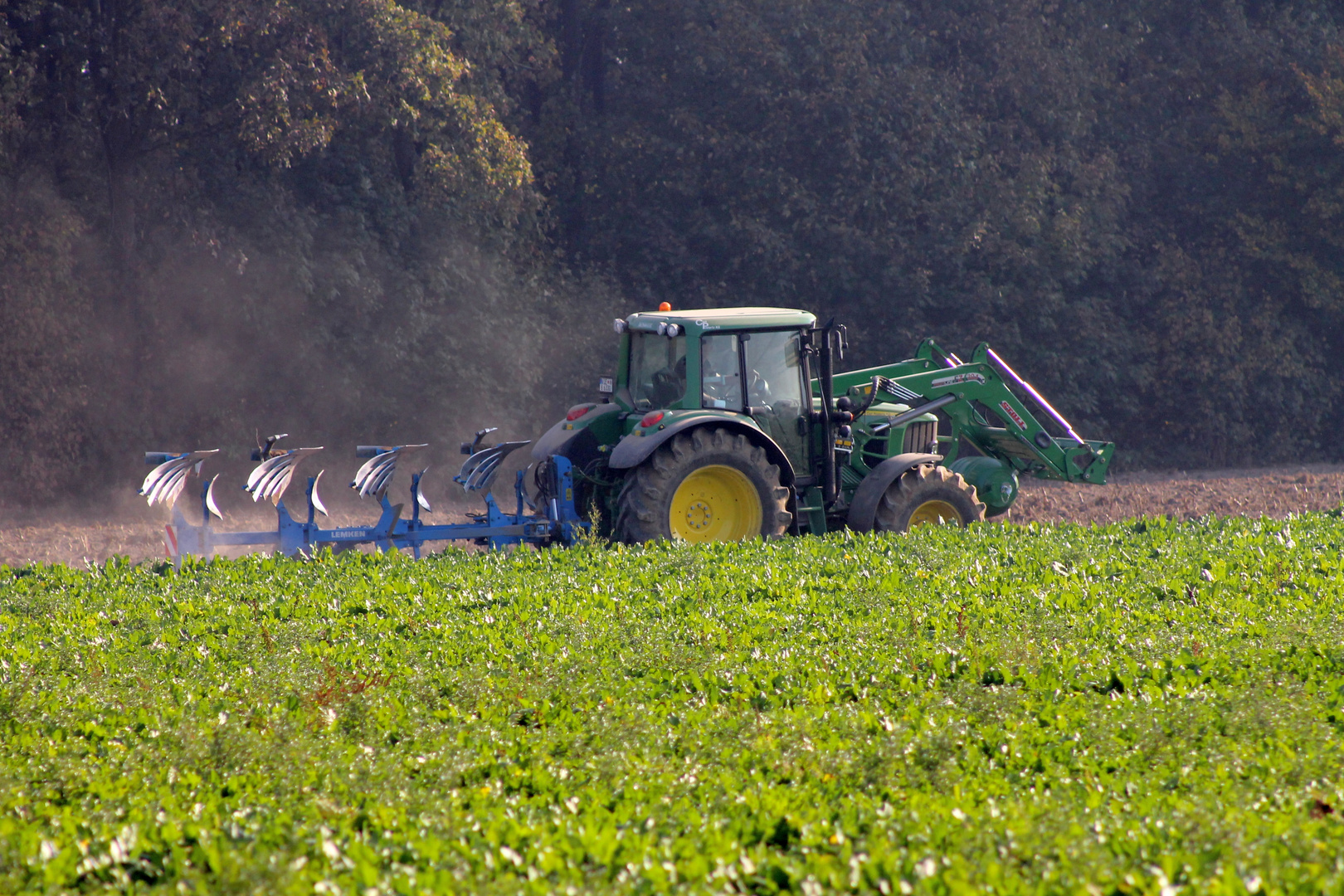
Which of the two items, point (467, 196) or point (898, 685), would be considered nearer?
point (898, 685)

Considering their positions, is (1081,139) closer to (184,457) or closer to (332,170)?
(332,170)

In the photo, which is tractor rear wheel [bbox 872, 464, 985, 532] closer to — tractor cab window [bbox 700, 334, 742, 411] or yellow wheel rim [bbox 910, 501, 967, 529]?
yellow wheel rim [bbox 910, 501, 967, 529]

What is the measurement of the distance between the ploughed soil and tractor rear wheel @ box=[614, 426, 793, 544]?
4979mm

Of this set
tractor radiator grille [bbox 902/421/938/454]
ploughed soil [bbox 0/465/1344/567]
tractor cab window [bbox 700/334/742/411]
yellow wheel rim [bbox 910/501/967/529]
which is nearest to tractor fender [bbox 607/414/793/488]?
tractor cab window [bbox 700/334/742/411]

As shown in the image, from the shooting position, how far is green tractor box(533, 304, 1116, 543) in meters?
10.3

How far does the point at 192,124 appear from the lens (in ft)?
57.4

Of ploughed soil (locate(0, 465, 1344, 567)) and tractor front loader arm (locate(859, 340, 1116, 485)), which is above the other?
tractor front loader arm (locate(859, 340, 1116, 485))

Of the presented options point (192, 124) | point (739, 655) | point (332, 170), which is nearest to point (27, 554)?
point (192, 124)

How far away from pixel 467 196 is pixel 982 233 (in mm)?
9070

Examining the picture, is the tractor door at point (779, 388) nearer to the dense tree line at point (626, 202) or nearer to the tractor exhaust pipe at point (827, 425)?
the tractor exhaust pipe at point (827, 425)

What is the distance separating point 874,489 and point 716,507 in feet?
4.89

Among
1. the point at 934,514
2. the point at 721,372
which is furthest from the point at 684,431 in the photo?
the point at 934,514

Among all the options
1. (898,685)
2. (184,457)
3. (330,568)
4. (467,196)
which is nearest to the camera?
(898,685)

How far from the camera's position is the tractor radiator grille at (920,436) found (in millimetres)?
12273
